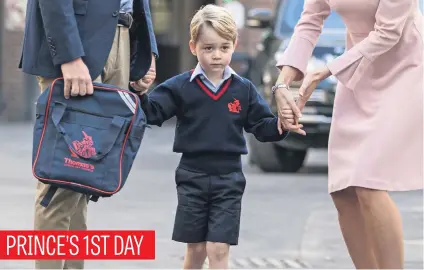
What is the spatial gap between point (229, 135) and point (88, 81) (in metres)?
0.72

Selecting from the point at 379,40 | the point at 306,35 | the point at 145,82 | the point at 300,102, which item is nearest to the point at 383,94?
the point at 379,40

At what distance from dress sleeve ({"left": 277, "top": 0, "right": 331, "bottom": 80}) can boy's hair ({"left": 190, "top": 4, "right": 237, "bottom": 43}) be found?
10.8 inches

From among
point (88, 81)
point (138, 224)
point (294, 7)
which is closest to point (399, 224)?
point (88, 81)

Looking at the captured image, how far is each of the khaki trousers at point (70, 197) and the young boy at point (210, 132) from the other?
0.53ft

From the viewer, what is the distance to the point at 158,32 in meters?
27.5

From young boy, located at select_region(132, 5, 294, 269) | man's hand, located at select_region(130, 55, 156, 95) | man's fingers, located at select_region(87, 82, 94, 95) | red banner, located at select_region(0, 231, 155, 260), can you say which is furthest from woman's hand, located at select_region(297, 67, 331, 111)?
red banner, located at select_region(0, 231, 155, 260)

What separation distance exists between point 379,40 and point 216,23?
0.69 meters

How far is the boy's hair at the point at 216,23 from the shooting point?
573 cm

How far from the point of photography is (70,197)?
18.4 ft

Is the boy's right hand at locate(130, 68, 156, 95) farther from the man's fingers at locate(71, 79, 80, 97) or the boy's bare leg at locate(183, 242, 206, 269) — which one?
the boy's bare leg at locate(183, 242, 206, 269)

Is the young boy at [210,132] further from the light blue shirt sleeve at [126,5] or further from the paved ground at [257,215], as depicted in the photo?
the paved ground at [257,215]

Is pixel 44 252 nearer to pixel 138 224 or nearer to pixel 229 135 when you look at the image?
pixel 229 135

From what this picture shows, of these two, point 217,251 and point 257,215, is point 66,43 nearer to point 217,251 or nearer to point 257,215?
point 217,251

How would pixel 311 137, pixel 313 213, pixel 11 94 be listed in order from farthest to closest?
pixel 11 94, pixel 311 137, pixel 313 213
